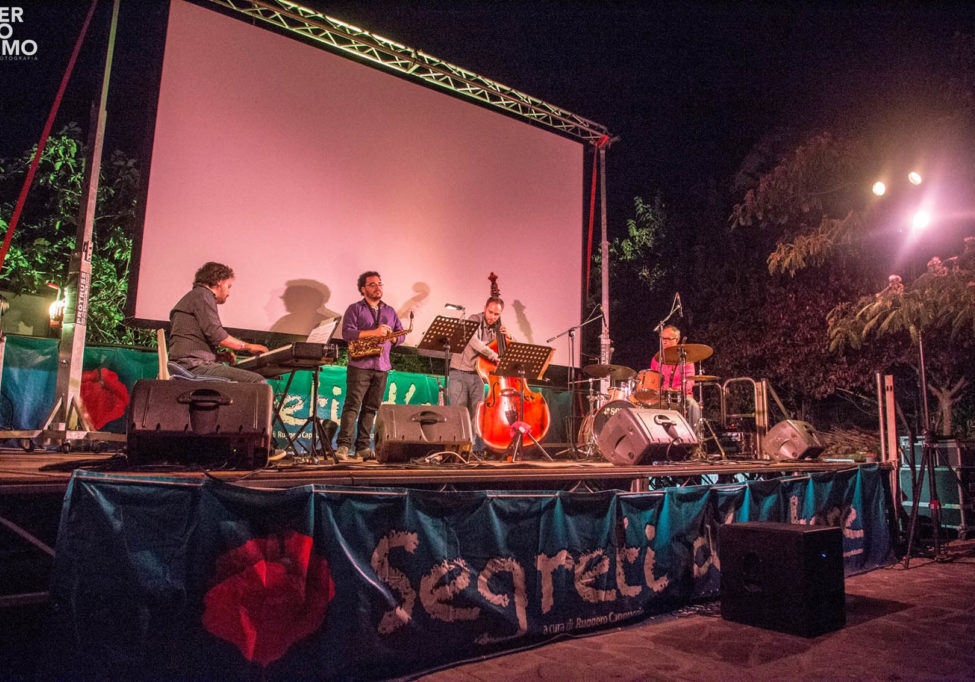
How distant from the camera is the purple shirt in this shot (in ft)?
19.4

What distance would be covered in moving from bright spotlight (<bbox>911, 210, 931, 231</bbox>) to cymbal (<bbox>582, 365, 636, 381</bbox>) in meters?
4.96

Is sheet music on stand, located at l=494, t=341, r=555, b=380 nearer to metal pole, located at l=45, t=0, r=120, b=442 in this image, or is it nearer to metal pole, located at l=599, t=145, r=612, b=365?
metal pole, located at l=599, t=145, r=612, b=365

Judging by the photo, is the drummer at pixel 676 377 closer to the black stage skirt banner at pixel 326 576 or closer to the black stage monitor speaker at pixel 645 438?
the black stage monitor speaker at pixel 645 438

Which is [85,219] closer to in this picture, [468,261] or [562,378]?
[468,261]

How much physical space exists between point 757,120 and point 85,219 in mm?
12351

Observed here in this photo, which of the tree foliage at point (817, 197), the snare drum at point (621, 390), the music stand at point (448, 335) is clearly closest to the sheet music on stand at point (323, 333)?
the music stand at point (448, 335)

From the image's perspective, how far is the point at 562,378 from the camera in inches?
418

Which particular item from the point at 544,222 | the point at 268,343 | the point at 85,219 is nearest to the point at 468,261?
the point at 544,222

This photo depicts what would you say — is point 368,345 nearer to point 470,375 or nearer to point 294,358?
point 294,358

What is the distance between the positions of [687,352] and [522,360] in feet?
7.33

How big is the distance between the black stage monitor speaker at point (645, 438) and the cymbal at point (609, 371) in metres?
1.51

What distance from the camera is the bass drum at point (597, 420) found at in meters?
6.45

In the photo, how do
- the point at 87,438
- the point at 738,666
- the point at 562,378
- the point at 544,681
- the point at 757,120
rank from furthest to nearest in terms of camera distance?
the point at 757,120
the point at 562,378
the point at 87,438
the point at 738,666
the point at 544,681

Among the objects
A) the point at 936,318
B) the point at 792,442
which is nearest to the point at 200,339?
the point at 792,442
